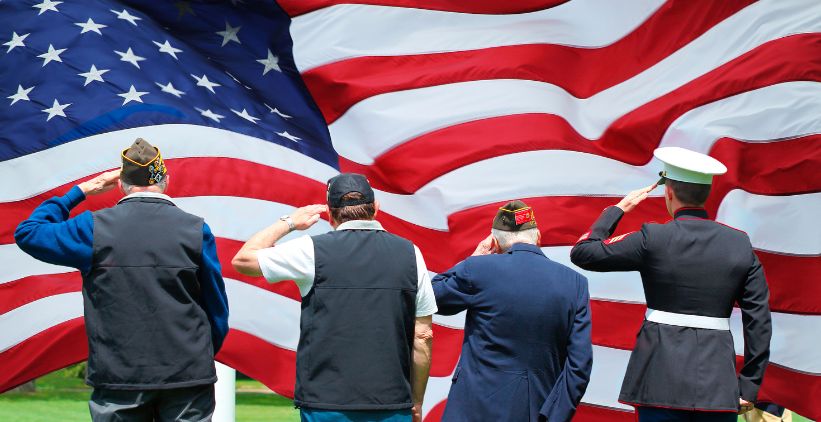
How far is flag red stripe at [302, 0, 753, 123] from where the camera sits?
18.6ft

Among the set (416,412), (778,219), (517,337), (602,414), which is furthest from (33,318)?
(778,219)

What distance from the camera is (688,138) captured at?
5.38 metres

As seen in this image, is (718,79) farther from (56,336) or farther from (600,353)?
(56,336)

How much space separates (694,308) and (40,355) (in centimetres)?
277

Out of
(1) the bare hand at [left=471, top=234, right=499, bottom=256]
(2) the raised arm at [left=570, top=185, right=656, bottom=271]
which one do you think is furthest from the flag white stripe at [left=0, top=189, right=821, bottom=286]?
(2) the raised arm at [left=570, top=185, right=656, bottom=271]

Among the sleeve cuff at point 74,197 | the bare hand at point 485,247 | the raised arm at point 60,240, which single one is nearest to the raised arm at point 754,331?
the bare hand at point 485,247

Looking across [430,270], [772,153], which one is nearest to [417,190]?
[430,270]

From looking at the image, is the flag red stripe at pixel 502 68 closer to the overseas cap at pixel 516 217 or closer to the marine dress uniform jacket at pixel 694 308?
the overseas cap at pixel 516 217

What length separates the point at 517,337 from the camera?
4.50 metres

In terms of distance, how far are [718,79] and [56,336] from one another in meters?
3.27

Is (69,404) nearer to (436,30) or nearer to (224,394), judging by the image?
(224,394)

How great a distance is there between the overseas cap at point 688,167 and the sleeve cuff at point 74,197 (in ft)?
7.43

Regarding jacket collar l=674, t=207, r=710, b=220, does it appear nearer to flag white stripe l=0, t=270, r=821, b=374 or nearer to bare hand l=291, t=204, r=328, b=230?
flag white stripe l=0, t=270, r=821, b=374

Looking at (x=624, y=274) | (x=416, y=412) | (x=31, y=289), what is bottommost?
(x=416, y=412)
